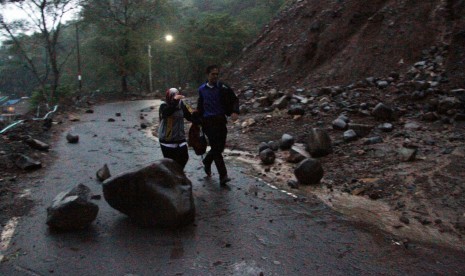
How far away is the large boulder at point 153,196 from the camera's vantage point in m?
4.13

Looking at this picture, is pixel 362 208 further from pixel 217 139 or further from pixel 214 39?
pixel 214 39

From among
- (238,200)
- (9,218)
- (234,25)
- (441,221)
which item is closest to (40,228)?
(9,218)

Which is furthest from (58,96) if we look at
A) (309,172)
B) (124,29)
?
(309,172)

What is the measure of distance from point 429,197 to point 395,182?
1.93 ft

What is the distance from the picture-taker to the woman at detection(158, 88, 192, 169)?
518cm

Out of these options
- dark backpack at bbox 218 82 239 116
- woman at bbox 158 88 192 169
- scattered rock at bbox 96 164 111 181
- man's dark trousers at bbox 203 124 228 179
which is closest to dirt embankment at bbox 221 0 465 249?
man's dark trousers at bbox 203 124 228 179

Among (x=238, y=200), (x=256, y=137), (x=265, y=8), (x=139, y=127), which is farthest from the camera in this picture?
(x=265, y=8)

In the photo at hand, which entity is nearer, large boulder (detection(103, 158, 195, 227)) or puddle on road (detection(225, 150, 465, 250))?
puddle on road (detection(225, 150, 465, 250))

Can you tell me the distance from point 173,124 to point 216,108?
68cm

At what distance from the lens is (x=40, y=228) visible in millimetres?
4289

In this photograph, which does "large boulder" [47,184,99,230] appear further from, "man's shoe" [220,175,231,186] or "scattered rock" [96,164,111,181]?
"man's shoe" [220,175,231,186]

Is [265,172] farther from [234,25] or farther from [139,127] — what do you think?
[234,25]

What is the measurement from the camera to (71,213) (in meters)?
4.06

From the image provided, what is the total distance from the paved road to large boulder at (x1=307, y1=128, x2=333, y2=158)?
1.89m
